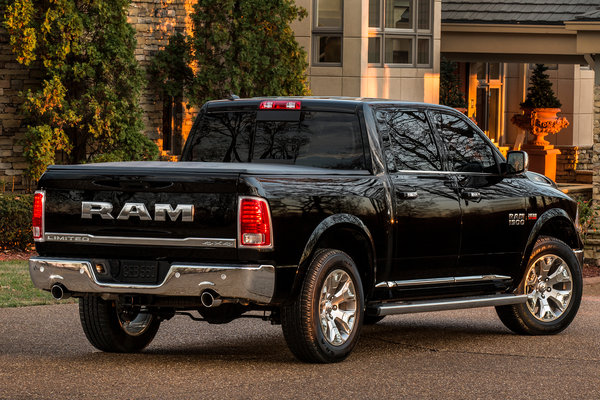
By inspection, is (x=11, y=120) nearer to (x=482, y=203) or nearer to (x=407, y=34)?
(x=407, y=34)

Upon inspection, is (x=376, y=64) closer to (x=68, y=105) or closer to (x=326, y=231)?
(x=68, y=105)

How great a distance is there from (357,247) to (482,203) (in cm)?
156

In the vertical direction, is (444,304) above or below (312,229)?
below

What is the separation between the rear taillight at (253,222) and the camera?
27.9 ft

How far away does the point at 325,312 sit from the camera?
30.0 ft

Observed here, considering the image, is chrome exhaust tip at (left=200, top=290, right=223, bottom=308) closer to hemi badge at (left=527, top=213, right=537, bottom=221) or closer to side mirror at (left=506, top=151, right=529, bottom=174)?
side mirror at (left=506, top=151, right=529, bottom=174)

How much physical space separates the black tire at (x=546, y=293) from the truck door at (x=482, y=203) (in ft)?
1.18

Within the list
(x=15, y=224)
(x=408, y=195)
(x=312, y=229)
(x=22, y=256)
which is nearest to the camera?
(x=312, y=229)

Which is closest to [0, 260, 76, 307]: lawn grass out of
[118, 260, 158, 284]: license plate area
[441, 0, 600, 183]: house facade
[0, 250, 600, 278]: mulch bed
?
[0, 250, 600, 278]: mulch bed

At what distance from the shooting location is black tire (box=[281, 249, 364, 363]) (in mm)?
8883

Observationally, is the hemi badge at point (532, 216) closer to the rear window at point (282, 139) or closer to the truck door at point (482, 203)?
the truck door at point (482, 203)

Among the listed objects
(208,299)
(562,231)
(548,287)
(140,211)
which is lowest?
(548,287)

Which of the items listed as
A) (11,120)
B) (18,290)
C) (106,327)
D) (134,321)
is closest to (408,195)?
(134,321)

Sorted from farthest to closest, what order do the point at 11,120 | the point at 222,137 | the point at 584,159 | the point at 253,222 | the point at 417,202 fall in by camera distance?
the point at 584,159 → the point at 11,120 → the point at 222,137 → the point at 417,202 → the point at 253,222
